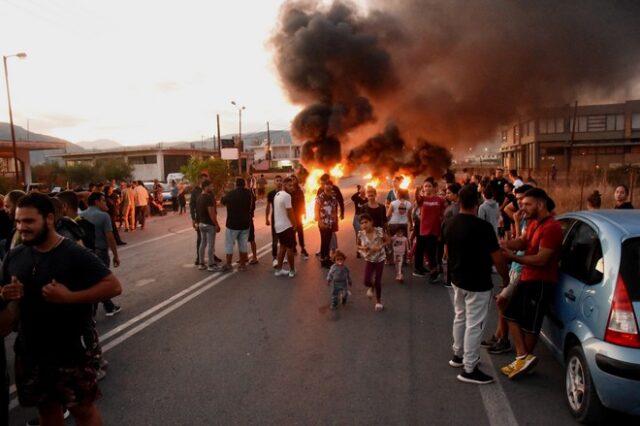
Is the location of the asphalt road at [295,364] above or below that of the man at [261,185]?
below

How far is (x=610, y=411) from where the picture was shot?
3254 millimetres

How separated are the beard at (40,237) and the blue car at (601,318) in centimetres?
343

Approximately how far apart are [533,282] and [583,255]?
45 cm

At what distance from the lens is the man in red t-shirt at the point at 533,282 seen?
3.96 m

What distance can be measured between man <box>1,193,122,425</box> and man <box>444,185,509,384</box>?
2723 mm

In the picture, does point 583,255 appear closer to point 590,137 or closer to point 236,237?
point 236,237

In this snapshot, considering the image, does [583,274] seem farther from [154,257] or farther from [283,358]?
[154,257]

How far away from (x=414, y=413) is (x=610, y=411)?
51.6 inches

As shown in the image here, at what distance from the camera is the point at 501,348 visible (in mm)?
4695

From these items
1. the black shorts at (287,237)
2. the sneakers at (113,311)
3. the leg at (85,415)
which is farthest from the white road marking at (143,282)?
the leg at (85,415)

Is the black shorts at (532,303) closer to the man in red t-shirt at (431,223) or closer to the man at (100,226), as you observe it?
the man in red t-shirt at (431,223)

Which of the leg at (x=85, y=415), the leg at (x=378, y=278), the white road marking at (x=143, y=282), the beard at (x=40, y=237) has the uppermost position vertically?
the beard at (x=40, y=237)

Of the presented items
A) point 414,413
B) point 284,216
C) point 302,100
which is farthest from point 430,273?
point 302,100

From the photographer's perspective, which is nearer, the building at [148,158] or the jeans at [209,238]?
the jeans at [209,238]
